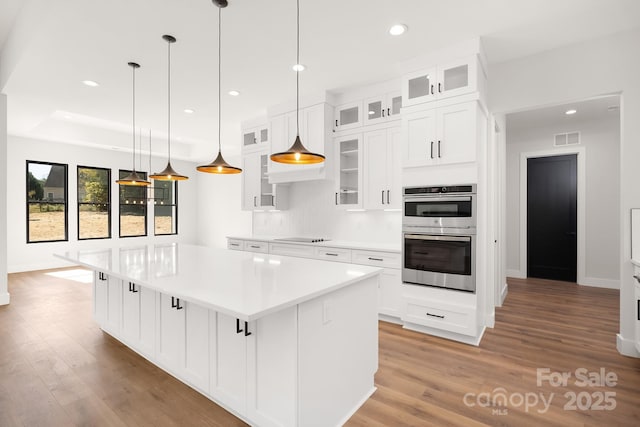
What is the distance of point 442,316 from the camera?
3248 mm

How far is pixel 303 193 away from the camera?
208 inches

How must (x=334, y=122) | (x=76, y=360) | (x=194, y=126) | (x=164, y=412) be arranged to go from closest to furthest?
1. (x=164, y=412)
2. (x=76, y=360)
3. (x=334, y=122)
4. (x=194, y=126)

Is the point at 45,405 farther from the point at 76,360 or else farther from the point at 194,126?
the point at 194,126

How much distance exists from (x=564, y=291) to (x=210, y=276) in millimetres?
5642

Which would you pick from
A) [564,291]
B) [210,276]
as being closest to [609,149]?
[564,291]

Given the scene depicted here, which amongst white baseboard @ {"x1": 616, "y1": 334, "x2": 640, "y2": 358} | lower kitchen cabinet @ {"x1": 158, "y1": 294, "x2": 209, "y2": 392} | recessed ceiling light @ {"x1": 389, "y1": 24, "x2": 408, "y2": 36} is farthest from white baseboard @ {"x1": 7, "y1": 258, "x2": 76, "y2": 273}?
white baseboard @ {"x1": 616, "y1": 334, "x2": 640, "y2": 358}

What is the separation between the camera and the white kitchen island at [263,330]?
5.45ft

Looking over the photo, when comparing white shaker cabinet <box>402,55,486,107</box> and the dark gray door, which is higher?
white shaker cabinet <box>402,55,486,107</box>

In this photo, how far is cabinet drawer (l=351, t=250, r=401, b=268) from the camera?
144 inches

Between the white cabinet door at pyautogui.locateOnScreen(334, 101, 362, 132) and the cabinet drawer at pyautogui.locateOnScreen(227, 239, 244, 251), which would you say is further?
the cabinet drawer at pyautogui.locateOnScreen(227, 239, 244, 251)

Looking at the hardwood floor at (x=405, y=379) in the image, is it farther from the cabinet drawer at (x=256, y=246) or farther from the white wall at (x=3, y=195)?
the cabinet drawer at (x=256, y=246)

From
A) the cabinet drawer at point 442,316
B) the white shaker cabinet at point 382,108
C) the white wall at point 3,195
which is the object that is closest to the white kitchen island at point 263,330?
the cabinet drawer at point 442,316

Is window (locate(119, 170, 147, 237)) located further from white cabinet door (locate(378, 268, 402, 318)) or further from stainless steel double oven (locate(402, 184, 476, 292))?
stainless steel double oven (locate(402, 184, 476, 292))

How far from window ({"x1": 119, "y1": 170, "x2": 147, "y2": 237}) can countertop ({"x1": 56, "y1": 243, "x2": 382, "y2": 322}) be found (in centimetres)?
555
